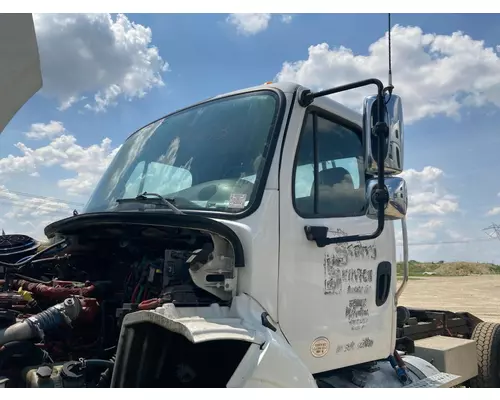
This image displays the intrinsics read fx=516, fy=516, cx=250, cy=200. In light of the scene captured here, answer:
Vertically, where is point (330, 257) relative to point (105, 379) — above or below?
above

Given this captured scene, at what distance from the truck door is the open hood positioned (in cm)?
152

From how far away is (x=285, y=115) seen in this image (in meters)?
3.08

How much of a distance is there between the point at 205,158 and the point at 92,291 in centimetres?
109

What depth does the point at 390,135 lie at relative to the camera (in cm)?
272

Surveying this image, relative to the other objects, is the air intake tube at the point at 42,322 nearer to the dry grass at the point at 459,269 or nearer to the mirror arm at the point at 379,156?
the mirror arm at the point at 379,156

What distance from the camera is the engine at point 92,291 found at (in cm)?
264

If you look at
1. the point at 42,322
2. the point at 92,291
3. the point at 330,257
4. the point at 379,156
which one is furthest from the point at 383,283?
the point at 42,322

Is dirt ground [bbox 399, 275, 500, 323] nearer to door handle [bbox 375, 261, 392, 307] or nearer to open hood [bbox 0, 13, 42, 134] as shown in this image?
door handle [bbox 375, 261, 392, 307]

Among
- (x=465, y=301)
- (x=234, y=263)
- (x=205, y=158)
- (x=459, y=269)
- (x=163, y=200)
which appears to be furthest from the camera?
(x=459, y=269)

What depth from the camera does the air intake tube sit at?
106 inches

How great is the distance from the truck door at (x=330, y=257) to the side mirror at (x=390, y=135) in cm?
48

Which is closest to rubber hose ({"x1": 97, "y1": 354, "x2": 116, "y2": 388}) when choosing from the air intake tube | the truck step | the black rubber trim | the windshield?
the air intake tube

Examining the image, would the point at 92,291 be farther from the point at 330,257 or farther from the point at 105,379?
the point at 330,257

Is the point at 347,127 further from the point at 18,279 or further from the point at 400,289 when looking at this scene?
the point at 18,279
